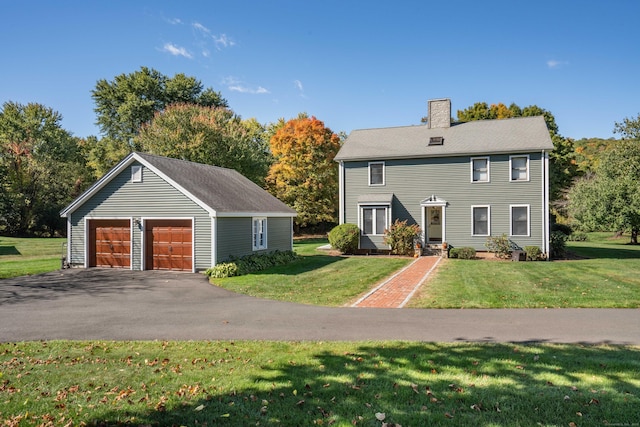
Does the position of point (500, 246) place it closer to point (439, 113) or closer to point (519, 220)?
point (519, 220)

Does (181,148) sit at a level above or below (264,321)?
above

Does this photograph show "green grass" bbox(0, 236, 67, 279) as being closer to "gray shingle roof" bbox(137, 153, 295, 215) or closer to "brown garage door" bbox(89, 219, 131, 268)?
"brown garage door" bbox(89, 219, 131, 268)

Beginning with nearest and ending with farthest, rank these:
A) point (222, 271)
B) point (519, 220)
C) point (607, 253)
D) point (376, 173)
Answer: point (222, 271) → point (519, 220) → point (607, 253) → point (376, 173)

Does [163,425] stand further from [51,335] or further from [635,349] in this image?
[635,349]

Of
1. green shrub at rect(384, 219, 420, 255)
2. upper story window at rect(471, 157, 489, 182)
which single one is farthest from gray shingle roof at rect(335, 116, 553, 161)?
green shrub at rect(384, 219, 420, 255)

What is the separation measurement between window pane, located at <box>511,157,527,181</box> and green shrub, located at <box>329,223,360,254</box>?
975 centimetres

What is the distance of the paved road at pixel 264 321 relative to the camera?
8.45 m

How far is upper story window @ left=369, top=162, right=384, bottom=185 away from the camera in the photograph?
26.6 metres

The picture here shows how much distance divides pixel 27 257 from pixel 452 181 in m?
26.4

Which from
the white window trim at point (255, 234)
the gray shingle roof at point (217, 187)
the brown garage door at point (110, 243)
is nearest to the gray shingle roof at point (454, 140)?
the gray shingle roof at point (217, 187)

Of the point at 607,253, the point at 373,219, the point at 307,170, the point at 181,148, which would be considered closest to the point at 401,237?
the point at 373,219

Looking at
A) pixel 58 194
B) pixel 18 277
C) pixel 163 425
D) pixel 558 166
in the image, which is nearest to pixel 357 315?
pixel 163 425

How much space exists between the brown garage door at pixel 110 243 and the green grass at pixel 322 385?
12616 millimetres

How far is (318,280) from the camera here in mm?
15906
